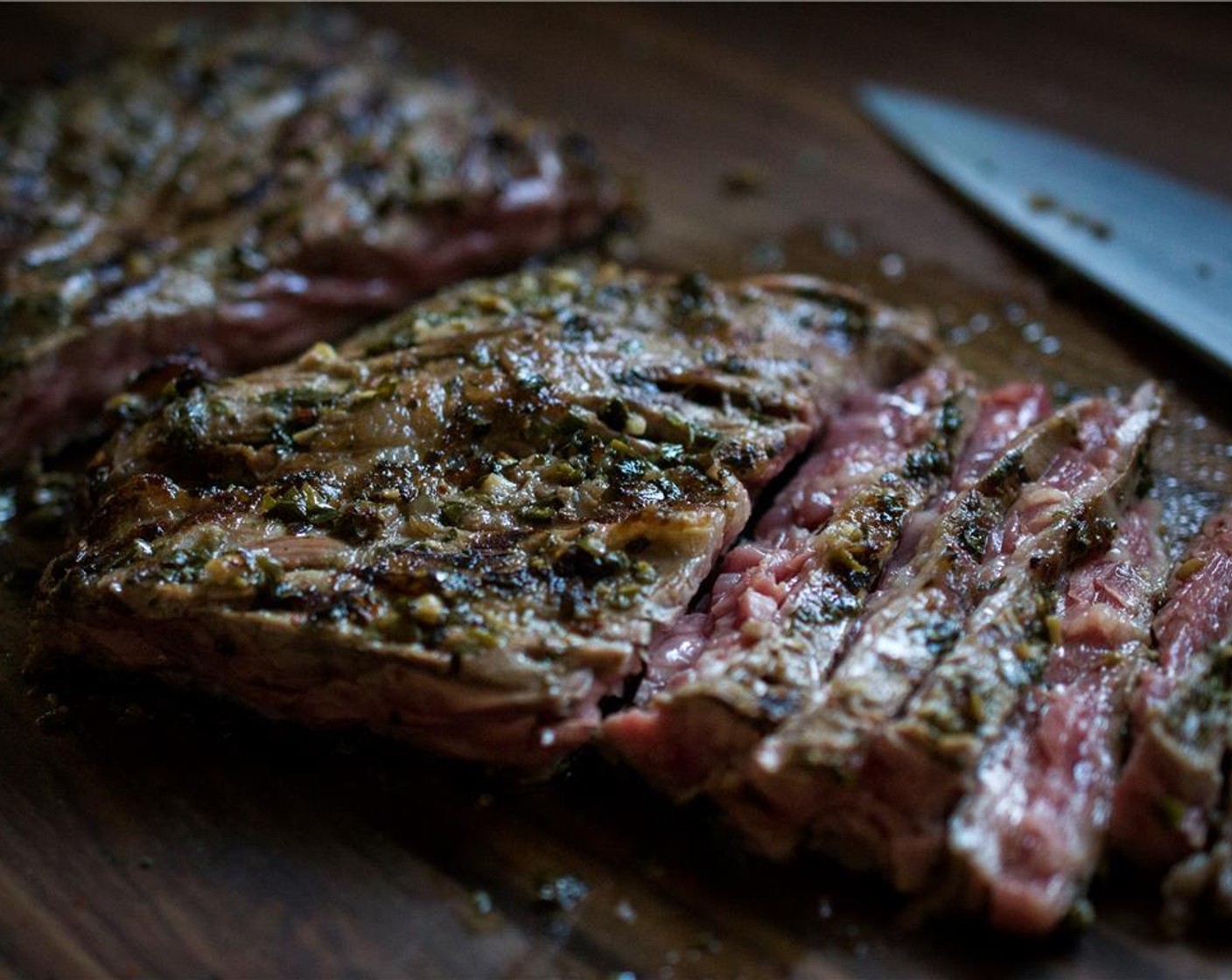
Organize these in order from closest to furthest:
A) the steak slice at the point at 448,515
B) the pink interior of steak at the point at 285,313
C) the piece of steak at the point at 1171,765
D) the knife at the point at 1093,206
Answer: the piece of steak at the point at 1171,765 < the steak slice at the point at 448,515 < the pink interior of steak at the point at 285,313 < the knife at the point at 1093,206

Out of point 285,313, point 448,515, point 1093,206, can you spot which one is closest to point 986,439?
point 448,515

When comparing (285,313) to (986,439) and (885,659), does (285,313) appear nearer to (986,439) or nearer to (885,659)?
(986,439)

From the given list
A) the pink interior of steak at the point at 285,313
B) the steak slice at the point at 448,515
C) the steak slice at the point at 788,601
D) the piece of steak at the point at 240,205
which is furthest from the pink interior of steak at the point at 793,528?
the piece of steak at the point at 240,205

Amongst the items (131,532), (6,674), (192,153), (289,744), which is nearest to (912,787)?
(289,744)

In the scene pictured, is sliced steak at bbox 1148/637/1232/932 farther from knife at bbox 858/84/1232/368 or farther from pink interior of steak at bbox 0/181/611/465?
pink interior of steak at bbox 0/181/611/465

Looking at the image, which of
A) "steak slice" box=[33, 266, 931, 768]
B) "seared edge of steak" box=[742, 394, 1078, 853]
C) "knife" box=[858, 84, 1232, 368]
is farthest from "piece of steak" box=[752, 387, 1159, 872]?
"knife" box=[858, 84, 1232, 368]

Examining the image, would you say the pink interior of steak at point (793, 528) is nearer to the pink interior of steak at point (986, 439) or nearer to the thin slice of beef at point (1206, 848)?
the pink interior of steak at point (986, 439)
